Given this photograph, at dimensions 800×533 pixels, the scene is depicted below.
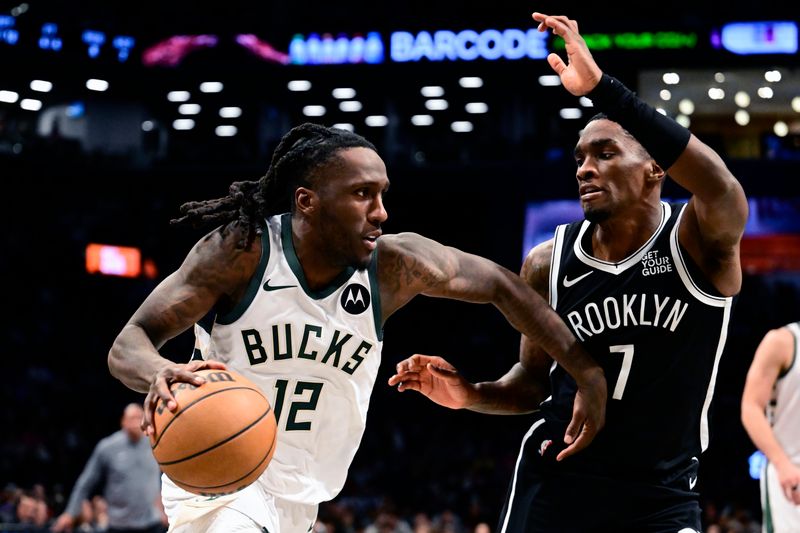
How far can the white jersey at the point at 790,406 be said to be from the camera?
16.5 ft

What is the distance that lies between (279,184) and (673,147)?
1.55 m

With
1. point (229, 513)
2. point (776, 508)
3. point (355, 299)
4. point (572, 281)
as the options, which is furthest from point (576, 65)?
point (776, 508)

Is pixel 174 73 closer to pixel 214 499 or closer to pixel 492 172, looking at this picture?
pixel 492 172

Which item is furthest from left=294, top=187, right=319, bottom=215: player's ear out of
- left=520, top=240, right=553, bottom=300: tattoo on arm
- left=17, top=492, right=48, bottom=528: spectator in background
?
left=17, top=492, right=48, bottom=528: spectator in background

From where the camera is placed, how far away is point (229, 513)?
3.63 meters

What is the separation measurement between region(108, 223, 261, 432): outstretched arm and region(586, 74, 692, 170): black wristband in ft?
4.40

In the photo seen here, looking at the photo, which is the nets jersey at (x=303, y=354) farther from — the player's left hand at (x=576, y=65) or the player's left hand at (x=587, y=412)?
the player's left hand at (x=576, y=65)

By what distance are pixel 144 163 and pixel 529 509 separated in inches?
865

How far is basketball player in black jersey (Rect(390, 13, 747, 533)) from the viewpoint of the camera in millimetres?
3670

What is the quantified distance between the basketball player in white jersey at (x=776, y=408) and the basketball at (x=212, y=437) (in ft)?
8.65

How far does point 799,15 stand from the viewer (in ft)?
70.8

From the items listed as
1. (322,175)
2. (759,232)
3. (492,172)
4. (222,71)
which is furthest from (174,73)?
(322,175)

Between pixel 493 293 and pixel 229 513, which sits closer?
pixel 229 513

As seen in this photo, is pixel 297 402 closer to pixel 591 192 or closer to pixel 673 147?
pixel 591 192
